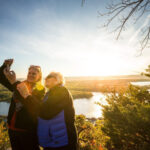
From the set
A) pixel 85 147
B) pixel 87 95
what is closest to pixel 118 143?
pixel 85 147

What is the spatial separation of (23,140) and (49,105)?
993 millimetres

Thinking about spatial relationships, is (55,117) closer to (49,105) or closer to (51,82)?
(49,105)

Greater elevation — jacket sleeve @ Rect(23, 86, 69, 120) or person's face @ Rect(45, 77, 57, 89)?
person's face @ Rect(45, 77, 57, 89)

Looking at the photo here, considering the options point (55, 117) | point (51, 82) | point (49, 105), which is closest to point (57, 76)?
point (51, 82)

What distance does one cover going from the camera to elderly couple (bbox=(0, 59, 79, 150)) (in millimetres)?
1622

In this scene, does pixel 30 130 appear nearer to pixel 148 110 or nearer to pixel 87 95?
pixel 148 110

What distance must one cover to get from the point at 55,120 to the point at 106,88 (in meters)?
2.86

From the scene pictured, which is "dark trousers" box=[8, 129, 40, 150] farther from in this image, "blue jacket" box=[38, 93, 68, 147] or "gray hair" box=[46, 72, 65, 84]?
"gray hair" box=[46, 72, 65, 84]

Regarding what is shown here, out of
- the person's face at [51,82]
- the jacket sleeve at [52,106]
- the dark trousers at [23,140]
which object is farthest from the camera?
the dark trousers at [23,140]

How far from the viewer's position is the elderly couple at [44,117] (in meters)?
1.62

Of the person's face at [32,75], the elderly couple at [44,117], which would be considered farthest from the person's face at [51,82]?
the person's face at [32,75]

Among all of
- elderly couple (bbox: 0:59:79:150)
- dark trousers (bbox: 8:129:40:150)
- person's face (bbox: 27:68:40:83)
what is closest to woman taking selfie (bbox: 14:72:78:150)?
elderly couple (bbox: 0:59:79:150)

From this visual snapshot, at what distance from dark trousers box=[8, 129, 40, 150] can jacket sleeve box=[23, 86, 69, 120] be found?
0.70m

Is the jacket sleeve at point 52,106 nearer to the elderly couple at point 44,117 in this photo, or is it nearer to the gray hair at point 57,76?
the elderly couple at point 44,117
